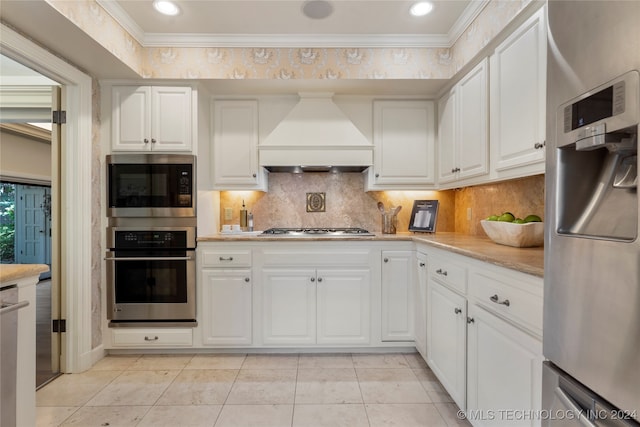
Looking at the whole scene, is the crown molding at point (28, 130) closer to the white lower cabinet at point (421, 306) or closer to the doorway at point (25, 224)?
the doorway at point (25, 224)

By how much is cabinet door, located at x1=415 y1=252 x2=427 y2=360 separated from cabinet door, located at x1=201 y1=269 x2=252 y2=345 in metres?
1.31

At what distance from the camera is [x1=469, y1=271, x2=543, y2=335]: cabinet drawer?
1078 millimetres

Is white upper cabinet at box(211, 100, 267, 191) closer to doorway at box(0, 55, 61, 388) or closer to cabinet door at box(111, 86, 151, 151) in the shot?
cabinet door at box(111, 86, 151, 151)

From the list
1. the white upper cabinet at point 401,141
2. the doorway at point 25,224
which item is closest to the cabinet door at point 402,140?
the white upper cabinet at point 401,141

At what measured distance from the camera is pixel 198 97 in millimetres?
2463

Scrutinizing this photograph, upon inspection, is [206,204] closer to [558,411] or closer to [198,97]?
[198,97]

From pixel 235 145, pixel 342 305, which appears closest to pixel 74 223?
pixel 235 145

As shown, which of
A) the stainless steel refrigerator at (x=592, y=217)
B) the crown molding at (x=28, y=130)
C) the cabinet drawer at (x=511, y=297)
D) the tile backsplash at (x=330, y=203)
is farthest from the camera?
the crown molding at (x=28, y=130)

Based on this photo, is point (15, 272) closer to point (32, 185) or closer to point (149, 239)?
point (149, 239)

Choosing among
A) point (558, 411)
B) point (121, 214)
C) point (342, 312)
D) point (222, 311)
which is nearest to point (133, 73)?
point (121, 214)

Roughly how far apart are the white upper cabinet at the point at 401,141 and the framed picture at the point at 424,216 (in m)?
0.28

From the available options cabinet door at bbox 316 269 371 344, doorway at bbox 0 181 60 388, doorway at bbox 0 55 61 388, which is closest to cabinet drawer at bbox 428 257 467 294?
cabinet door at bbox 316 269 371 344

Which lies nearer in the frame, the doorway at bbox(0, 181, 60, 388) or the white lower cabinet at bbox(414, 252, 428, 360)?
the white lower cabinet at bbox(414, 252, 428, 360)

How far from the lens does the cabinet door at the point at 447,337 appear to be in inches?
63.8
